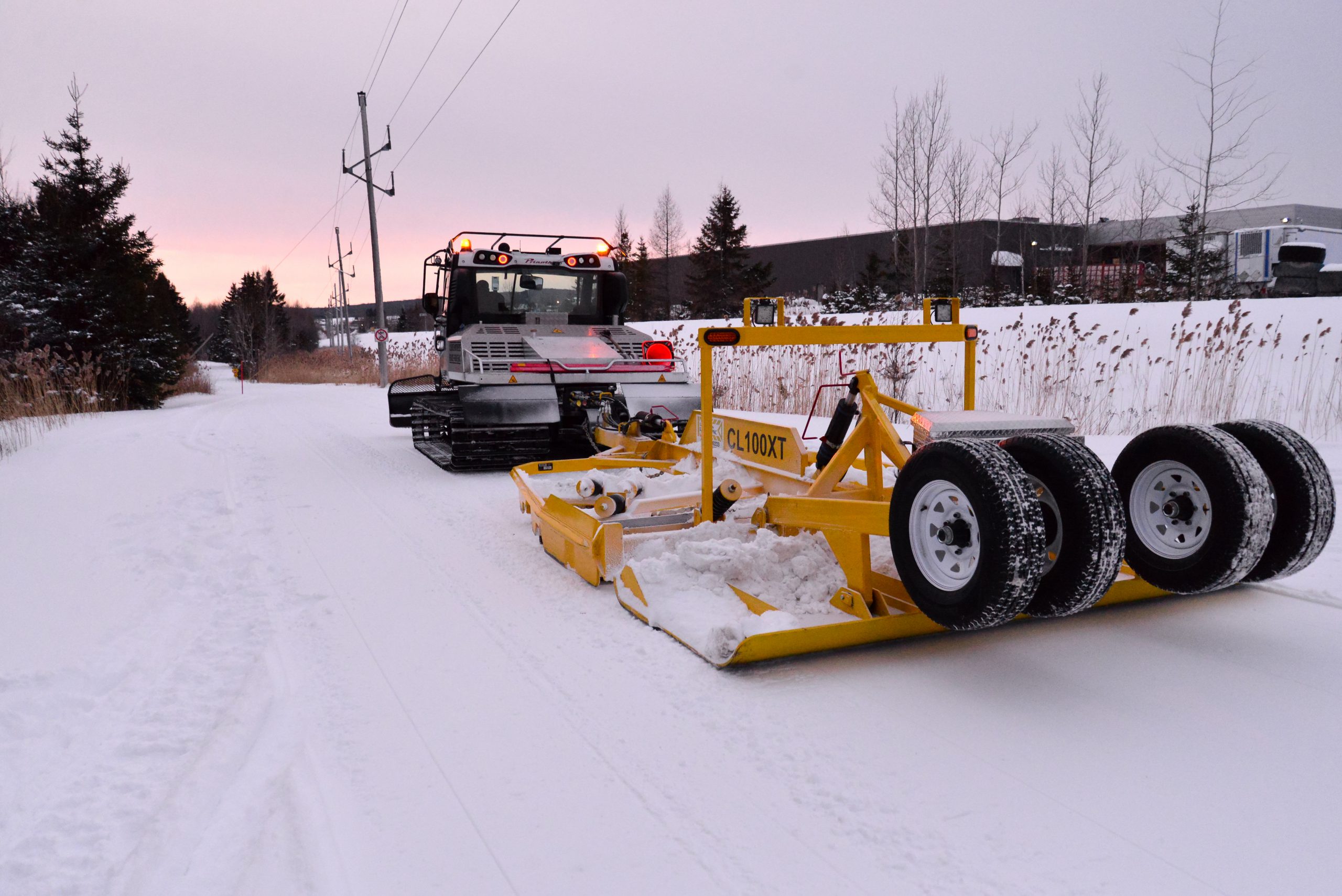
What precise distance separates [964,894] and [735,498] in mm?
2657

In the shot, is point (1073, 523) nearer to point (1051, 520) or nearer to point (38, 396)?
point (1051, 520)

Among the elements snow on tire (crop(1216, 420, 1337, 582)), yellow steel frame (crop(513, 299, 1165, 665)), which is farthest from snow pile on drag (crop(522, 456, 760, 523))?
snow on tire (crop(1216, 420, 1337, 582))

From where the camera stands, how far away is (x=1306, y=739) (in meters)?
2.68

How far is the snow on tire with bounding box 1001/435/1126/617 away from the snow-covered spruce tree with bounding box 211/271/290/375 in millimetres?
41143

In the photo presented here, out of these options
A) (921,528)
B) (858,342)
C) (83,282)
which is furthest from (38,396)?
(921,528)

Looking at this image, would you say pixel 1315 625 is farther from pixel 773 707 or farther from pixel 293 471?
pixel 293 471

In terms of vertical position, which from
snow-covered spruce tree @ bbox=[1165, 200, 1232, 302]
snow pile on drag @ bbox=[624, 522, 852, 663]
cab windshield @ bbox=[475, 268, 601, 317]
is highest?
snow-covered spruce tree @ bbox=[1165, 200, 1232, 302]

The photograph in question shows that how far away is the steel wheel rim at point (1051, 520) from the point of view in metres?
2.99

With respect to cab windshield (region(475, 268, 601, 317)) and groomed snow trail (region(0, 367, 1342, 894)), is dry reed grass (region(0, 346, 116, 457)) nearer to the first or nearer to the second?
cab windshield (region(475, 268, 601, 317))

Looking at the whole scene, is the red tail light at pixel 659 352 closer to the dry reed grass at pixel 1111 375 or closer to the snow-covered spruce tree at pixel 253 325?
the dry reed grass at pixel 1111 375

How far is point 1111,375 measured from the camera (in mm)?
11648

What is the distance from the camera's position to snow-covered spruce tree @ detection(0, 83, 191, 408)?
54.3 ft

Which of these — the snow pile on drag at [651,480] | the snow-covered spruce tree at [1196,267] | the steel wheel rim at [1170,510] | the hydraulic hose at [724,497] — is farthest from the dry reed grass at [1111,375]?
the snow-covered spruce tree at [1196,267]

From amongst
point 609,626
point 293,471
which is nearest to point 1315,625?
point 609,626
